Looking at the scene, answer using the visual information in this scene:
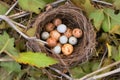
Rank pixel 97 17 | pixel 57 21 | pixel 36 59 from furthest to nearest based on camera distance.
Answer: pixel 57 21 → pixel 97 17 → pixel 36 59

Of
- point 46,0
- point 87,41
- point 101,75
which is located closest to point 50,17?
point 46,0

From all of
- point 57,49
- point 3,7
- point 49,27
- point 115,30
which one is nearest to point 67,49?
point 57,49

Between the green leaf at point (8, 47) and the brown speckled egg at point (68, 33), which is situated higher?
the green leaf at point (8, 47)

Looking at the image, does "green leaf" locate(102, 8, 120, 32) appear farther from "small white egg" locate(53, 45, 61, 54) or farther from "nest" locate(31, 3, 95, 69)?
"small white egg" locate(53, 45, 61, 54)

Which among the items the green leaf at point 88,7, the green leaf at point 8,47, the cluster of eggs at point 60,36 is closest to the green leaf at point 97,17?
the green leaf at point 88,7

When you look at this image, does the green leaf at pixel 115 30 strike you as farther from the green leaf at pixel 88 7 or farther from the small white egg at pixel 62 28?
the small white egg at pixel 62 28

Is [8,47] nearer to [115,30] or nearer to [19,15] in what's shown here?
[19,15]
